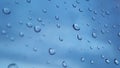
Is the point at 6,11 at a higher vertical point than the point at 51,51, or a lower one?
higher

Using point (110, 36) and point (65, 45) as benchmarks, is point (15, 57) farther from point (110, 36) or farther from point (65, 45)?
point (110, 36)

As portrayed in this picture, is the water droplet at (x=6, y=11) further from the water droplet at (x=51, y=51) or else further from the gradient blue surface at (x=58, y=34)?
the water droplet at (x=51, y=51)

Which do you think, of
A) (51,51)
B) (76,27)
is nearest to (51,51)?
(51,51)

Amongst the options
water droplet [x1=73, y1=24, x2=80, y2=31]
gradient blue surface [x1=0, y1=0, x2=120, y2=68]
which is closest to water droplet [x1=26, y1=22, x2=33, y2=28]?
gradient blue surface [x1=0, y1=0, x2=120, y2=68]

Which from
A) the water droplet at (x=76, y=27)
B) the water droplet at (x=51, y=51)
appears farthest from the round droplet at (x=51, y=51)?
the water droplet at (x=76, y=27)

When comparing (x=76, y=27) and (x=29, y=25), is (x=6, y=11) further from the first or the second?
(x=76, y=27)

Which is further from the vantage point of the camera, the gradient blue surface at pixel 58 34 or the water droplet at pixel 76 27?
the water droplet at pixel 76 27

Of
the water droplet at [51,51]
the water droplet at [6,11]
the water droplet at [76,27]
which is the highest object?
the water droplet at [6,11]

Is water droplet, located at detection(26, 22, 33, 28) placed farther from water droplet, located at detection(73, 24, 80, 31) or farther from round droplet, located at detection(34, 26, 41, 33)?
water droplet, located at detection(73, 24, 80, 31)

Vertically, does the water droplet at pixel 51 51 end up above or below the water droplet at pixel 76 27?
below
